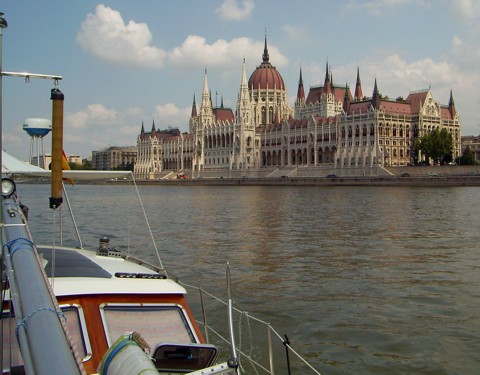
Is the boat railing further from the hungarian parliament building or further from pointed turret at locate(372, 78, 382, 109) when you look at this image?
pointed turret at locate(372, 78, 382, 109)

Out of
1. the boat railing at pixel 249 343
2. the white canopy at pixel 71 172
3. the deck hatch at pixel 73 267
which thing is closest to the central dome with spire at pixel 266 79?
the boat railing at pixel 249 343

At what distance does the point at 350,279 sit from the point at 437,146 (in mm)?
74164

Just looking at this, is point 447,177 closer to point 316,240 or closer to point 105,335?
point 316,240

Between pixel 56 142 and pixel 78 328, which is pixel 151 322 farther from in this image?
pixel 56 142

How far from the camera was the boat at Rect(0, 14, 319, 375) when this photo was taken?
253cm

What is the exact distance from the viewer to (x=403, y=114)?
3767 inches

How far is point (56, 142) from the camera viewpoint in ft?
13.9

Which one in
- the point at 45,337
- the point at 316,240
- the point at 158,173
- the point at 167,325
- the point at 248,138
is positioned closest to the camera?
the point at 45,337

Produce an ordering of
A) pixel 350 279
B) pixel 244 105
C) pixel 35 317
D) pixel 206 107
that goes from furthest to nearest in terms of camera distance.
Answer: pixel 206 107 → pixel 244 105 → pixel 350 279 → pixel 35 317

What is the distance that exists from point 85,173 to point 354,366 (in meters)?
5.25

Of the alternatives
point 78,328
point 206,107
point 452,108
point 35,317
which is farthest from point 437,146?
point 35,317

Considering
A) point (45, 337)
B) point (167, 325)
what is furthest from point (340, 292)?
point (45, 337)

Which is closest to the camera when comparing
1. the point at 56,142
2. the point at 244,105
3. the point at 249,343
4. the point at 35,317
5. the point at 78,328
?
the point at 35,317

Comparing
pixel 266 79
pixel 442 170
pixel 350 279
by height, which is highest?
pixel 266 79
